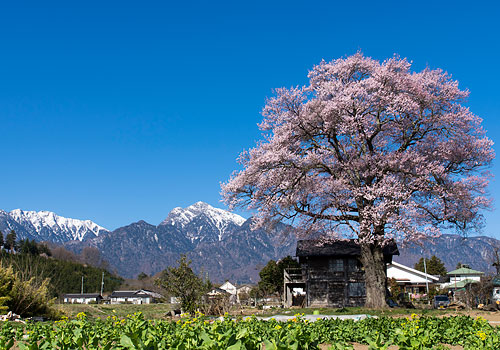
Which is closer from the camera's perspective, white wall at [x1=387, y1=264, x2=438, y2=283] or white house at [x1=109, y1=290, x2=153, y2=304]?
white wall at [x1=387, y1=264, x2=438, y2=283]

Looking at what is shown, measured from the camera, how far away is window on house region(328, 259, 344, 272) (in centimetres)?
3696

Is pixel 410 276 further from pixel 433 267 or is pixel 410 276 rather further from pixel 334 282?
pixel 334 282

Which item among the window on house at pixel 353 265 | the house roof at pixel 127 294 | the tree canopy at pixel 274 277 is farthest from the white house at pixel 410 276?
the house roof at pixel 127 294

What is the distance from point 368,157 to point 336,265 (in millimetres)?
14212

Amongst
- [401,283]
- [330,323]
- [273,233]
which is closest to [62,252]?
[401,283]

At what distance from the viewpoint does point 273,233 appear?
95.2ft

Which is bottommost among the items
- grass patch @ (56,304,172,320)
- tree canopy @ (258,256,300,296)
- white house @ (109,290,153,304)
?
grass patch @ (56,304,172,320)

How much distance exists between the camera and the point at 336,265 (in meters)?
37.1

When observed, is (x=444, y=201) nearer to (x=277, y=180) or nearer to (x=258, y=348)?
(x=277, y=180)

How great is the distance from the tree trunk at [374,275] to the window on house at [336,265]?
11523 millimetres

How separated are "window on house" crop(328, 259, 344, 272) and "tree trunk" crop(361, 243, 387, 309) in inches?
454

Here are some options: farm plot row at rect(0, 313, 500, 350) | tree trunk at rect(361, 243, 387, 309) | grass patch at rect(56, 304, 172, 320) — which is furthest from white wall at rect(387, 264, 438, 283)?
farm plot row at rect(0, 313, 500, 350)

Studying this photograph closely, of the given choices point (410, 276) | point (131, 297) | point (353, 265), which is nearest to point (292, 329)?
point (353, 265)

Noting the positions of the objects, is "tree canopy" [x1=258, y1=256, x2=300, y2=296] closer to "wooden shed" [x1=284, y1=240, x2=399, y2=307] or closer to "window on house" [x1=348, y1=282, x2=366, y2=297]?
"wooden shed" [x1=284, y1=240, x2=399, y2=307]
